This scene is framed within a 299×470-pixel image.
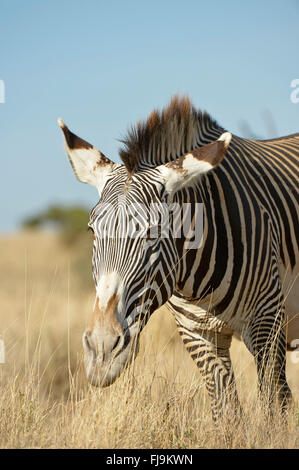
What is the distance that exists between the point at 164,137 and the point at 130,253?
1096mm

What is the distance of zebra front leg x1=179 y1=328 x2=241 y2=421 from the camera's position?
4.92 meters

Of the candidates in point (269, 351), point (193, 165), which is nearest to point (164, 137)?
point (193, 165)

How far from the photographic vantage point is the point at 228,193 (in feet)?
14.8

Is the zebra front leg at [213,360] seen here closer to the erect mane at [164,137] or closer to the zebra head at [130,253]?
Result: the zebra head at [130,253]

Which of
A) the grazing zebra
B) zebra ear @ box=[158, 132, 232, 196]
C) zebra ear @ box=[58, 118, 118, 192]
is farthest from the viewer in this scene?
zebra ear @ box=[58, 118, 118, 192]

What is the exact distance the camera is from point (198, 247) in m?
4.26

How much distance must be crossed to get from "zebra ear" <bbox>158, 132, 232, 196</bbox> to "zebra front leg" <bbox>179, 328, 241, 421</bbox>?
1.45 metres

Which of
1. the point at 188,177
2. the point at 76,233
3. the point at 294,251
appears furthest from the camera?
the point at 76,233

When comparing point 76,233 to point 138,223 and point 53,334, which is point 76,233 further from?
point 138,223

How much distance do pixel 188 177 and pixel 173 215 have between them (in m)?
0.27

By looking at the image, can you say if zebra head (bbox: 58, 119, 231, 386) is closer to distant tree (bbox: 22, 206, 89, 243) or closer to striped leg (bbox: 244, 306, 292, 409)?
striped leg (bbox: 244, 306, 292, 409)

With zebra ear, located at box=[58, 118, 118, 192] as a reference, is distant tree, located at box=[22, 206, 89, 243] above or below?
below

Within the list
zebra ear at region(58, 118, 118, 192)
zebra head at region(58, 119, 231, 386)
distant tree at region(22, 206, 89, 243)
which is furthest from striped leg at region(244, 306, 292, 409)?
distant tree at region(22, 206, 89, 243)
